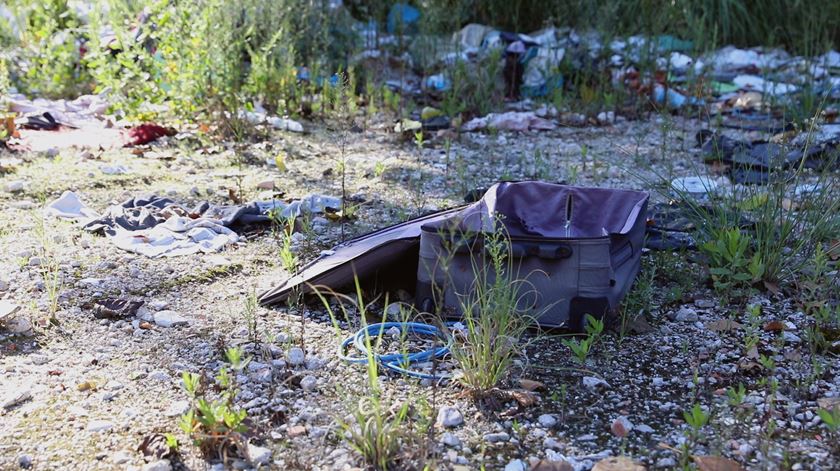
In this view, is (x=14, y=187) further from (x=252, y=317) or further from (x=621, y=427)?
(x=621, y=427)

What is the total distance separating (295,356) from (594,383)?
2.85ft

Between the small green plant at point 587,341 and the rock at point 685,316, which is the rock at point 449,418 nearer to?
the small green plant at point 587,341

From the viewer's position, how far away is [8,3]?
6.73 meters

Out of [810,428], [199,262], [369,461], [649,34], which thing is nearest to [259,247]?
[199,262]

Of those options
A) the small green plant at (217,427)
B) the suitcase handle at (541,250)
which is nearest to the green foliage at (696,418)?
the suitcase handle at (541,250)

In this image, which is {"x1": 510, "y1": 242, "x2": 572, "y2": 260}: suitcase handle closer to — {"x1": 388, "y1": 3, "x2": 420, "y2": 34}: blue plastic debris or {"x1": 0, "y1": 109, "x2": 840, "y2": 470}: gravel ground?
{"x1": 0, "y1": 109, "x2": 840, "y2": 470}: gravel ground

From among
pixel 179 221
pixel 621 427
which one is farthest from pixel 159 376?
pixel 179 221

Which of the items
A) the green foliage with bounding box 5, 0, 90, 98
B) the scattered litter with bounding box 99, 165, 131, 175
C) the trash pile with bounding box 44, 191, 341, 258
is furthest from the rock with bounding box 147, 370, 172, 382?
the green foliage with bounding box 5, 0, 90, 98

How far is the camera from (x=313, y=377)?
2635mm

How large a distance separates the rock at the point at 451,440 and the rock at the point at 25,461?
3.24 ft

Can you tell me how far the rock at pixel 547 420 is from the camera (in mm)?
2414

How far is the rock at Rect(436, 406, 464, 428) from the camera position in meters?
2.41

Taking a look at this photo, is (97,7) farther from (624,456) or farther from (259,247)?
(624,456)

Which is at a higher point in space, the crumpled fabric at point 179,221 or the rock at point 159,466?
the rock at point 159,466
